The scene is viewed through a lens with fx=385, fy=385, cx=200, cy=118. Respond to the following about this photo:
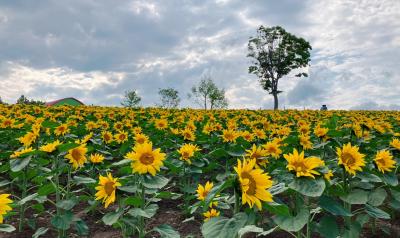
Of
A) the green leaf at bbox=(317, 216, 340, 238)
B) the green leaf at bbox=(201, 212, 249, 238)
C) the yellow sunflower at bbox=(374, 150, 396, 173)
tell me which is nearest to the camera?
the green leaf at bbox=(201, 212, 249, 238)

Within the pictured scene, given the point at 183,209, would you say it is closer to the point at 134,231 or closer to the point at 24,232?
the point at 134,231

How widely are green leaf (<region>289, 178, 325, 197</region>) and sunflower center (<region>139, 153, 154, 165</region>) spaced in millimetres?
1707

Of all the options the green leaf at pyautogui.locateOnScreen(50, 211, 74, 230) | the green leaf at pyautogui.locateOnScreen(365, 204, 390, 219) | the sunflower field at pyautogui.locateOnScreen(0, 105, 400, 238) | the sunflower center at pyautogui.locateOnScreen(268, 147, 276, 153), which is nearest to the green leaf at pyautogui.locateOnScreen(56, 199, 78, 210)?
the sunflower field at pyautogui.locateOnScreen(0, 105, 400, 238)

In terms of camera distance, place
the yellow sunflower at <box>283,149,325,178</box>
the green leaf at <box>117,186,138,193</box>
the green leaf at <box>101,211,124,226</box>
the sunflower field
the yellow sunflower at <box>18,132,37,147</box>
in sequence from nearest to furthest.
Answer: the sunflower field
the yellow sunflower at <box>283,149,325,178</box>
the green leaf at <box>101,211,124,226</box>
the green leaf at <box>117,186,138,193</box>
the yellow sunflower at <box>18,132,37,147</box>

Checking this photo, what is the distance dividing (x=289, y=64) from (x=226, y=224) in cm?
5981

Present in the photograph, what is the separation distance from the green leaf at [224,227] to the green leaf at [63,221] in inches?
94.7

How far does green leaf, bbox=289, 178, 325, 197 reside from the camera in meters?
3.21

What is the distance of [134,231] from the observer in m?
5.71

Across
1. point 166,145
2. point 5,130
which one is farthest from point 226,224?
point 5,130

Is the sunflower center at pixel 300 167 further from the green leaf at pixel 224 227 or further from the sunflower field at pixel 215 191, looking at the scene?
the green leaf at pixel 224 227

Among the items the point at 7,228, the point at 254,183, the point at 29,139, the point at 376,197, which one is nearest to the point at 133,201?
the point at 7,228

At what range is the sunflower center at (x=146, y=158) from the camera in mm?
4363

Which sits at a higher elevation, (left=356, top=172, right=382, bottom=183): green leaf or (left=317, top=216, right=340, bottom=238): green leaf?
(left=356, top=172, right=382, bottom=183): green leaf

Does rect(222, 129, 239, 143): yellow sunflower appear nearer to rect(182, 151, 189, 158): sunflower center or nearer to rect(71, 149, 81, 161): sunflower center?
rect(182, 151, 189, 158): sunflower center
